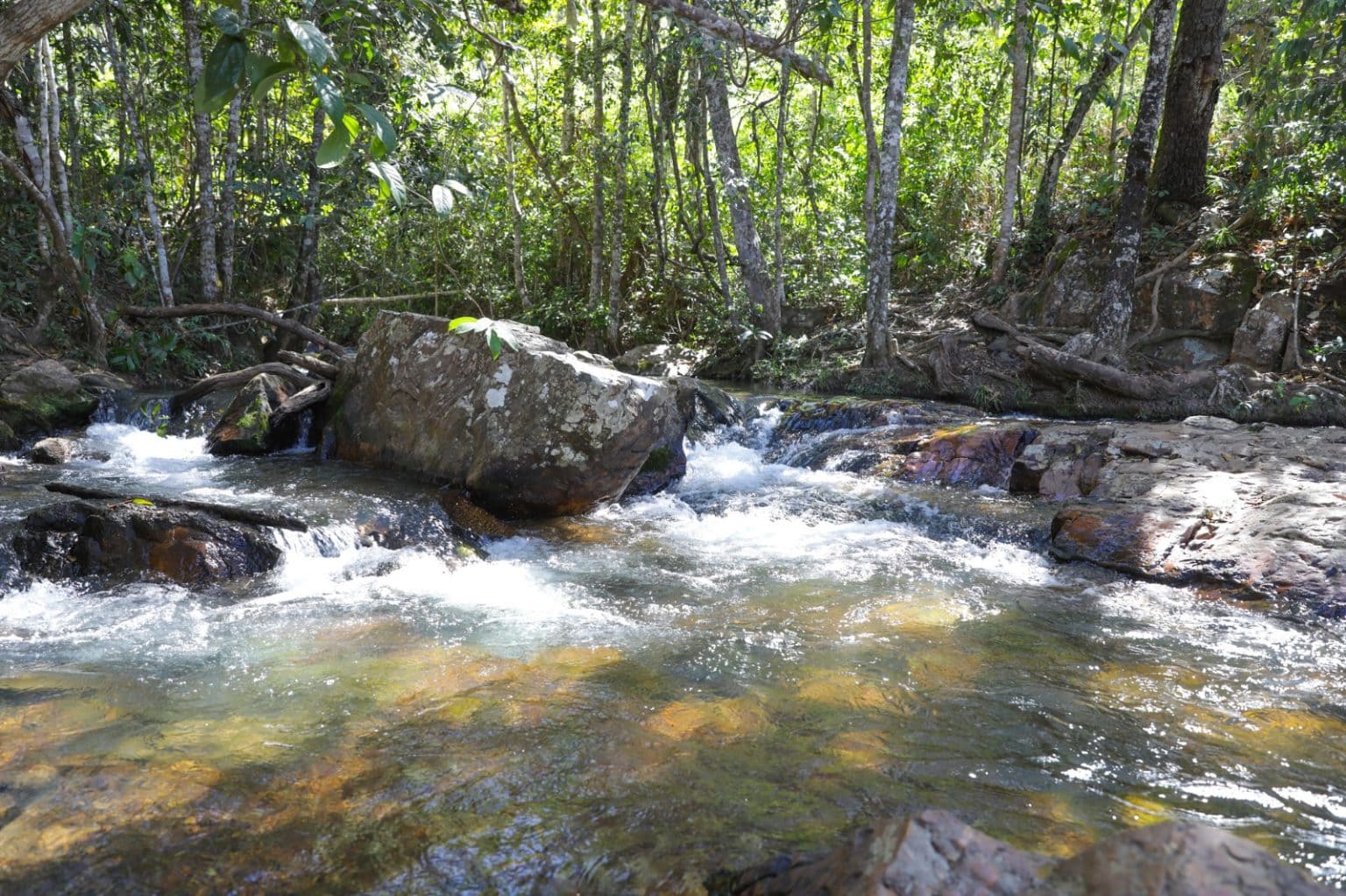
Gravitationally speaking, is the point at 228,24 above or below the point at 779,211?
below

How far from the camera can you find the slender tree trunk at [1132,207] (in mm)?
9164

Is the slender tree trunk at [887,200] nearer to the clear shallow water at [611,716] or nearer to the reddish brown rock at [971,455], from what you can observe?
the reddish brown rock at [971,455]

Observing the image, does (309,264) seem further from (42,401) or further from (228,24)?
(228,24)

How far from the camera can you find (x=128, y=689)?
127 inches

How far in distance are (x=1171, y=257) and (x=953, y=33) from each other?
6.52 metres

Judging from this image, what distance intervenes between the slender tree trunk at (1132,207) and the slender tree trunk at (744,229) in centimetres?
448

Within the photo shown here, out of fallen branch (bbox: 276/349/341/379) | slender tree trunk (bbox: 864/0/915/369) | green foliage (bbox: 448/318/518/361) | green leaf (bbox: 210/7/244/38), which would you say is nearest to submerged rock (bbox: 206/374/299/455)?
fallen branch (bbox: 276/349/341/379)

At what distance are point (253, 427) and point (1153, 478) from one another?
23.7 ft

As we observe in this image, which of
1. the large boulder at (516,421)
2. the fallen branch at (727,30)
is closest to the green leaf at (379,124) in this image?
the fallen branch at (727,30)

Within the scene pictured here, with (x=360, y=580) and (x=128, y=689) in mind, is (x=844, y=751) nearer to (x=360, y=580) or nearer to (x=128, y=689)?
(x=128, y=689)

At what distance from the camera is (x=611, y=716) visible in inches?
122

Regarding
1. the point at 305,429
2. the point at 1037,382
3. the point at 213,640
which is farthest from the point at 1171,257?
the point at 213,640

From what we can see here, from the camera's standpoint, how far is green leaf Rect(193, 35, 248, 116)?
1581 millimetres


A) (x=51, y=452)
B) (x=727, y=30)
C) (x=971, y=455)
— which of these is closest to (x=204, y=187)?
(x=51, y=452)
